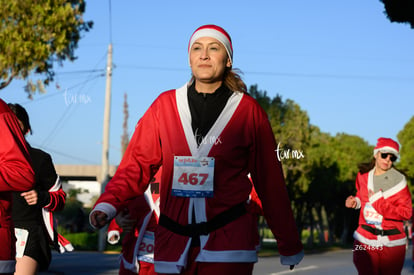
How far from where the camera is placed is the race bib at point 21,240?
6.66 m

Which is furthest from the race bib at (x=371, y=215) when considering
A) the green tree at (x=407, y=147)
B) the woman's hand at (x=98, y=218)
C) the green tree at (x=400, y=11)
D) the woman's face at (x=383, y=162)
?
the green tree at (x=407, y=147)

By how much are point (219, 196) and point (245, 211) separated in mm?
160

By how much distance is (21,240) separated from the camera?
6.68 metres

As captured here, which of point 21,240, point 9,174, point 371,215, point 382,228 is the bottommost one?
point 382,228

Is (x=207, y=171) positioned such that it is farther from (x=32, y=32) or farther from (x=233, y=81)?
(x=32, y=32)

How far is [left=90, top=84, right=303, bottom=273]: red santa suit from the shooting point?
4250 millimetres

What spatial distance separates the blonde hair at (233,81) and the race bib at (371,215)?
534 centimetres

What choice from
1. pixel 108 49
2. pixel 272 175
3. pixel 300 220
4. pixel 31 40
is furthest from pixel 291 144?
pixel 272 175

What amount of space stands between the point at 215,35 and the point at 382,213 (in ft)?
18.2

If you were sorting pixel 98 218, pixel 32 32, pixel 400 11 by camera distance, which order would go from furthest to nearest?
pixel 32 32, pixel 400 11, pixel 98 218

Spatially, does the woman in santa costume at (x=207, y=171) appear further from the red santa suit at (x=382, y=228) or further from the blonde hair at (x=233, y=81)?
the red santa suit at (x=382, y=228)

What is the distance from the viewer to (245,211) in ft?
14.3

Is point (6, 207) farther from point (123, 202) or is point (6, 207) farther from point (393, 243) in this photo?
point (393, 243)

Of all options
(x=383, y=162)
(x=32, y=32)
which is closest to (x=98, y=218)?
(x=383, y=162)
